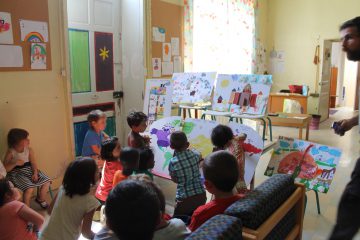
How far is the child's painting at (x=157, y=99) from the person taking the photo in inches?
157

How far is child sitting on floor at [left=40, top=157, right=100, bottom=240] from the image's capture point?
1793 mm

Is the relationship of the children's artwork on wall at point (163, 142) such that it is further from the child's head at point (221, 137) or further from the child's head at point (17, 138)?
the child's head at point (17, 138)

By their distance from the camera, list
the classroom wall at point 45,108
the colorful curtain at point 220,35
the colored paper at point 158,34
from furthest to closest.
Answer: the colorful curtain at point 220,35, the colored paper at point 158,34, the classroom wall at point 45,108

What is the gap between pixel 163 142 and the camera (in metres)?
3.51

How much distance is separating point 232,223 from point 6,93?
2.57 m

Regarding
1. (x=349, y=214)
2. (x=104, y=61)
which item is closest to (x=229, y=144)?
(x=349, y=214)

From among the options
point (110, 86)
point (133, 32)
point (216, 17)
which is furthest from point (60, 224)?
point (216, 17)

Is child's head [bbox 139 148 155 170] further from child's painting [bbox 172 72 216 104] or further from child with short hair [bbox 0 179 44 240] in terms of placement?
child's painting [bbox 172 72 216 104]

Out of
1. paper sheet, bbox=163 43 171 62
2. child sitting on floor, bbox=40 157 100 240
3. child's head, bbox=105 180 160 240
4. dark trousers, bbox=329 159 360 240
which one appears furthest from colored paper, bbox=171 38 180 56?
child's head, bbox=105 180 160 240

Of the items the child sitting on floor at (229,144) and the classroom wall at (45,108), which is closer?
the child sitting on floor at (229,144)

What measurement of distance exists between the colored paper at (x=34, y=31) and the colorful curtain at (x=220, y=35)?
7.61ft

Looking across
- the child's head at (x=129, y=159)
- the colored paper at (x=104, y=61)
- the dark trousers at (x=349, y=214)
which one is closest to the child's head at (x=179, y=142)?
the child's head at (x=129, y=159)

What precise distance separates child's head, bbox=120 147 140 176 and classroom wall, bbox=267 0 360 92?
6.55 metres

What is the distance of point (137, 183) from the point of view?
126 centimetres
